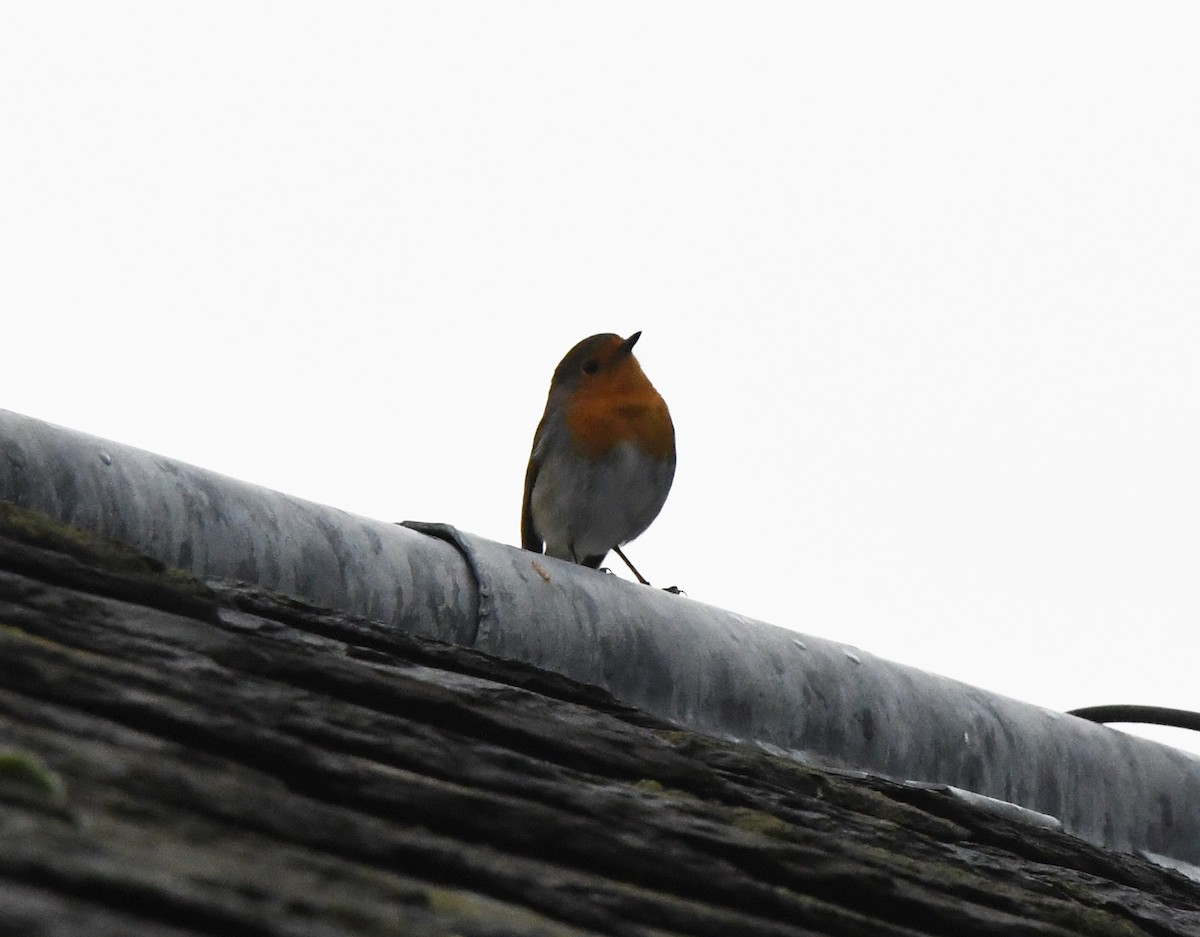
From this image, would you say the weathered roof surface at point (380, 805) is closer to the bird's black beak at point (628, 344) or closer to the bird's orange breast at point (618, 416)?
the bird's orange breast at point (618, 416)

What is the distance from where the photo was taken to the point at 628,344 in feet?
25.6

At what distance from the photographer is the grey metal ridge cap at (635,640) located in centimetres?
338

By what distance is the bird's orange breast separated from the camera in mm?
7484

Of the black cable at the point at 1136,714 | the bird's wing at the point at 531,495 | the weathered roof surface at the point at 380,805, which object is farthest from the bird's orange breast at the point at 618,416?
the weathered roof surface at the point at 380,805

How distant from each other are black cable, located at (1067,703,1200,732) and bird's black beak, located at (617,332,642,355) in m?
2.87

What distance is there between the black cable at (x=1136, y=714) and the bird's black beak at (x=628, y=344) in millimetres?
2869

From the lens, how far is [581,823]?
2.28 m

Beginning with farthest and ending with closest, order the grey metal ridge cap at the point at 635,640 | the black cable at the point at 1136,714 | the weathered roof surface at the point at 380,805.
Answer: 1. the black cable at the point at 1136,714
2. the grey metal ridge cap at the point at 635,640
3. the weathered roof surface at the point at 380,805

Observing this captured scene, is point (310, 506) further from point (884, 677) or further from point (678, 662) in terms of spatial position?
point (884, 677)

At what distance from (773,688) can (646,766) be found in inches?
66.0

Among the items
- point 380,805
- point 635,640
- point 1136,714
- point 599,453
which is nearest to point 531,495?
point 599,453

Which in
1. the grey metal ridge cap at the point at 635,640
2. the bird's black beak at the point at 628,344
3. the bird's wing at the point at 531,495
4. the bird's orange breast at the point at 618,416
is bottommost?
the grey metal ridge cap at the point at 635,640

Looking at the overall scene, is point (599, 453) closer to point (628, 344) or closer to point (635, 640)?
point (628, 344)

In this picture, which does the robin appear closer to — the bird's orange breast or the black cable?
the bird's orange breast
